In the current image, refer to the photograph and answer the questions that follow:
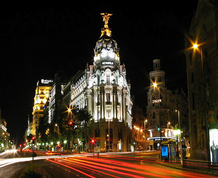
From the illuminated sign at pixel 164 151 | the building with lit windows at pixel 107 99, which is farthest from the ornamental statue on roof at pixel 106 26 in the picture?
the illuminated sign at pixel 164 151

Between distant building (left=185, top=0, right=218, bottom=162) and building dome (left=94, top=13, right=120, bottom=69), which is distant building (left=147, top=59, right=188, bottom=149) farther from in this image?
distant building (left=185, top=0, right=218, bottom=162)

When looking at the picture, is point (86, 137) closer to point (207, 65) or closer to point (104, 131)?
point (104, 131)

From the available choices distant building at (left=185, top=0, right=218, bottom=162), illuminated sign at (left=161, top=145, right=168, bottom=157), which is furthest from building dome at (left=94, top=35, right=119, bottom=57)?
illuminated sign at (left=161, top=145, right=168, bottom=157)

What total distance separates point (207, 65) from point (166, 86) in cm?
7513

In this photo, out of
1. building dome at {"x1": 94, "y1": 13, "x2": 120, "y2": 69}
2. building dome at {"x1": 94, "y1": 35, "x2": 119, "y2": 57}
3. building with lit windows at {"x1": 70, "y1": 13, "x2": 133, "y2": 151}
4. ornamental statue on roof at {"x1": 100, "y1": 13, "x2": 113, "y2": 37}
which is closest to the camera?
building with lit windows at {"x1": 70, "y1": 13, "x2": 133, "y2": 151}

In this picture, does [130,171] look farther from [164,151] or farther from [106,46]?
[106,46]

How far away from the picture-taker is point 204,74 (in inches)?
1540

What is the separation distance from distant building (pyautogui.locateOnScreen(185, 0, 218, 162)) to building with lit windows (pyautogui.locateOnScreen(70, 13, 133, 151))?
1671 inches

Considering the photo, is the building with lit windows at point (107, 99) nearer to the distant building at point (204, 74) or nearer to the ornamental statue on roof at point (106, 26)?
the ornamental statue on roof at point (106, 26)

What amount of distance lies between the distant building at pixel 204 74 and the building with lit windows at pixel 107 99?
4245 cm

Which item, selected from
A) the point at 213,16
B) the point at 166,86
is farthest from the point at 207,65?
the point at 166,86

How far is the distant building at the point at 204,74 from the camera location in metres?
37.3

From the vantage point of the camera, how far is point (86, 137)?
9312cm

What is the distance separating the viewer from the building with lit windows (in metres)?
88.2
